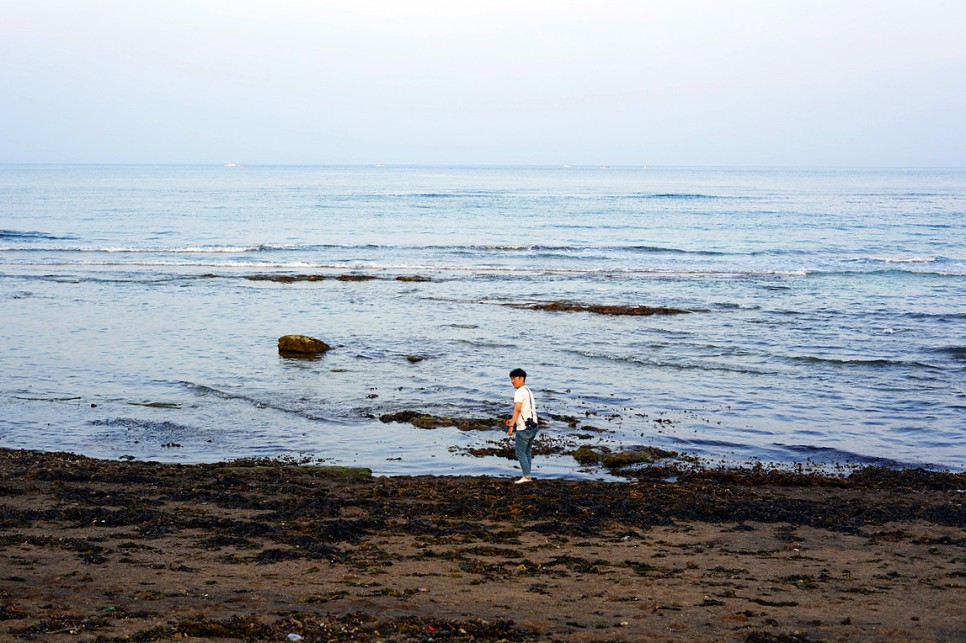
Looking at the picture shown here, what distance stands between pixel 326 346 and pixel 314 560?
13.6m

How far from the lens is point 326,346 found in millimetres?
22047

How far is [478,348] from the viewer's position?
73.3 ft

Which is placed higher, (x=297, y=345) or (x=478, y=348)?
(x=297, y=345)

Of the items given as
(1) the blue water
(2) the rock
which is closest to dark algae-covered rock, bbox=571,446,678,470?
(1) the blue water

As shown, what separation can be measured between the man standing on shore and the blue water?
101 centimetres

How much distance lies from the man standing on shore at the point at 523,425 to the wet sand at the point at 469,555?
1.46 feet

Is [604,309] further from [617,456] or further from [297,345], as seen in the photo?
[617,456]

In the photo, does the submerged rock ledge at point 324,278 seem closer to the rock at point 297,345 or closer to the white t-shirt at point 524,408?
the rock at point 297,345

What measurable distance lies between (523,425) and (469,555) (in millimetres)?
3330

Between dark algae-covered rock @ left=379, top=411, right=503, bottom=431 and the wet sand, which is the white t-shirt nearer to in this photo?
the wet sand

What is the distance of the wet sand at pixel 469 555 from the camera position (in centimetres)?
692

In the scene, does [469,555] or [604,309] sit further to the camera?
[604,309]

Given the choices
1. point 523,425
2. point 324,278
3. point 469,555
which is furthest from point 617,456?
point 324,278

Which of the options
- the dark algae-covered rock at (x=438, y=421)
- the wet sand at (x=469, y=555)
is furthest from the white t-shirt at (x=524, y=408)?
the dark algae-covered rock at (x=438, y=421)
